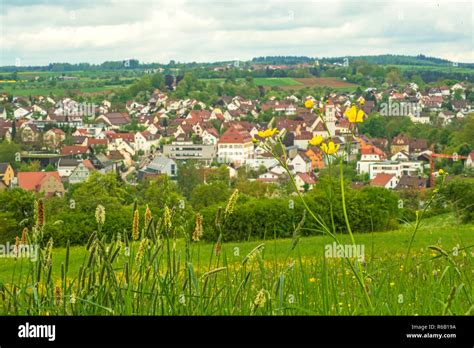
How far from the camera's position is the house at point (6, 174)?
5.66 metres

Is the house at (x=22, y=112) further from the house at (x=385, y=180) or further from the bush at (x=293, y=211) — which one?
the house at (x=385, y=180)

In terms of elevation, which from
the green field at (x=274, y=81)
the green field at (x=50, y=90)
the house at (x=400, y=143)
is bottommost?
the house at (x=400, y=143)

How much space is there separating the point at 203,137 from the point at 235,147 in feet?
1.27

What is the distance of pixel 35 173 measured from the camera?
5836mm

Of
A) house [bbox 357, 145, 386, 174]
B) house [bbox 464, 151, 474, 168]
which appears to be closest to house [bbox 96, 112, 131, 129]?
house [bbox 357, 145, 386, 174]

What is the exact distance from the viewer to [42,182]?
5.77 metres

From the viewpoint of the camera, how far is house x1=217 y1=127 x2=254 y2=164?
18.9 feet

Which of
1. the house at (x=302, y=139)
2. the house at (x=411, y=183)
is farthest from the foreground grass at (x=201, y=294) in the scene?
the house at (x=411, y=183)

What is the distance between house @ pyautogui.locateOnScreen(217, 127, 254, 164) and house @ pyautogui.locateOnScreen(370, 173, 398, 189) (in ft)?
2.92

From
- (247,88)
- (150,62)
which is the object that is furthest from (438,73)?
(150,62)

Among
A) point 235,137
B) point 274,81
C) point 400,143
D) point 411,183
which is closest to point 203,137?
point 235,137

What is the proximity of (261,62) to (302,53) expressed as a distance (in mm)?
293
